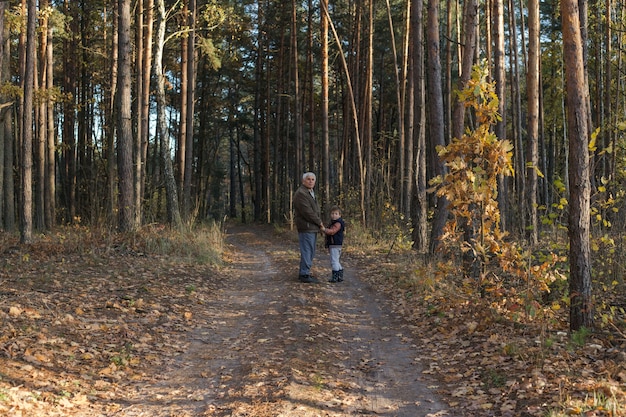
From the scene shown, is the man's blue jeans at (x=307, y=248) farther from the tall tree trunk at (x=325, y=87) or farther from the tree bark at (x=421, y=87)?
the tall tree trunk at (x=325, y=87)

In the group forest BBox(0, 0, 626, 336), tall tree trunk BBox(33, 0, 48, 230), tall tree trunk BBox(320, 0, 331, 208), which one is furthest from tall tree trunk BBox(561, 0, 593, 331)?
tall tree trunk BBox(33, 0, 48, 230)

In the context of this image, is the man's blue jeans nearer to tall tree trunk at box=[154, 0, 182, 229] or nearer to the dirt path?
the dirt path

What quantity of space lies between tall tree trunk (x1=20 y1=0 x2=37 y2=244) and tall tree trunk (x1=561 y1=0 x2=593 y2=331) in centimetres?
1150

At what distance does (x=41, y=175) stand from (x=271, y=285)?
12195mm

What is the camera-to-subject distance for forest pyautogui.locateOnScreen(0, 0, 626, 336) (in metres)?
7.35

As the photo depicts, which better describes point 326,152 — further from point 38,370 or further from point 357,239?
point 38,370

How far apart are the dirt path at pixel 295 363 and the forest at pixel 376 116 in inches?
70.7

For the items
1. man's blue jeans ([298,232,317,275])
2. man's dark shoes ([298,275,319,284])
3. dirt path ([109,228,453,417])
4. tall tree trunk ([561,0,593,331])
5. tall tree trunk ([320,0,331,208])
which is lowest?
dirt path ([109,228,453,417])

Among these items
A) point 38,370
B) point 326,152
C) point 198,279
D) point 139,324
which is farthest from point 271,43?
point 38,370

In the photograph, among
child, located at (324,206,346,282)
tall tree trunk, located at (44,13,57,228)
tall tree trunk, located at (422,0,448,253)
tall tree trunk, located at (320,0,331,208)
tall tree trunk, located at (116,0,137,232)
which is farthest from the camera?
tall tree trunk, located at (320,0,331,208)

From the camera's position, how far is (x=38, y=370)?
5410mm

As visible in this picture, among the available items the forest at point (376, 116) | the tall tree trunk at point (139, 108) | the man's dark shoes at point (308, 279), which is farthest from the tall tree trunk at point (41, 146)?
the man's dark shoes at point (308, 279)

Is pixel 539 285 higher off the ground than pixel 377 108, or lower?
lower

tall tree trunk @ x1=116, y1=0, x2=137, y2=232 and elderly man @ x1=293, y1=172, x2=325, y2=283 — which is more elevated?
tall tree trunk @ x1=116, y1=0, x2=137, y2=232
